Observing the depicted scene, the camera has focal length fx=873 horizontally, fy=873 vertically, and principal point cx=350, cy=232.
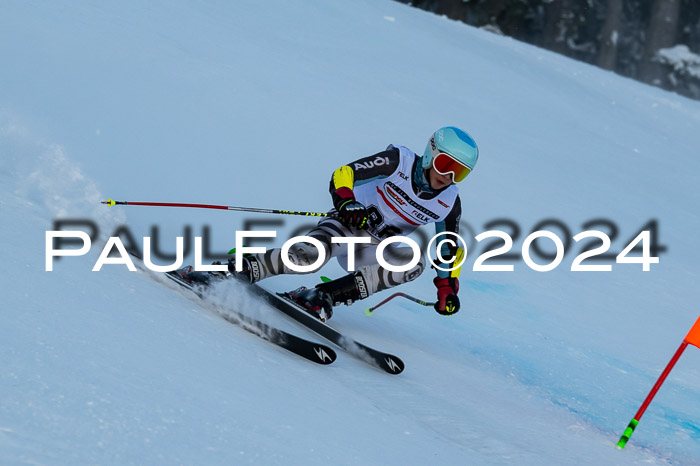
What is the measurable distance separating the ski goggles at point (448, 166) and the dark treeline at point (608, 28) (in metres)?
21.0

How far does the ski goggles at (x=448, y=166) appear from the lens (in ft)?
13.5

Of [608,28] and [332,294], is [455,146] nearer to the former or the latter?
[332,294]

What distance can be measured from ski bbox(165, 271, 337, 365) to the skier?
1.44 feet

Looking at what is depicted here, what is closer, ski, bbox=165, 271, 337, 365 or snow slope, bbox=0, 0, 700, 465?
snow slope, bbox=0, 0, 700, 465

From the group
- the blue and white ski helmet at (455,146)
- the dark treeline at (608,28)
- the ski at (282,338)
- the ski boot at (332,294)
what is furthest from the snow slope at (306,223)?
the dark treeline at (608,28)

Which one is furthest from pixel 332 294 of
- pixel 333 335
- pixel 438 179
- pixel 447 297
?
pixel 438 179

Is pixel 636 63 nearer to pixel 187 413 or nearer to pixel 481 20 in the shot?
pixel 481 20

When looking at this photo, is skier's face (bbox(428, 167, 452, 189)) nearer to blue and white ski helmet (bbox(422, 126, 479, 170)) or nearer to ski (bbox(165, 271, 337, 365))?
blue and white ski helmet (bbox(422, 126, 479, 170))

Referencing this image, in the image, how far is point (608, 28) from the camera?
26.6 meters

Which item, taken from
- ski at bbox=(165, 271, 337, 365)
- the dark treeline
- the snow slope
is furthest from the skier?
the dark treeline

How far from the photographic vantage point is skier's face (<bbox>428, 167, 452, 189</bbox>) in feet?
13.9

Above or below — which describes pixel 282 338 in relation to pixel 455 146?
below

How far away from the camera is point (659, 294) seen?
6.80m

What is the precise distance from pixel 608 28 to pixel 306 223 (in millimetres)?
22646
